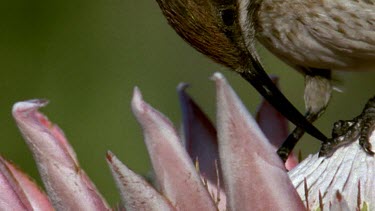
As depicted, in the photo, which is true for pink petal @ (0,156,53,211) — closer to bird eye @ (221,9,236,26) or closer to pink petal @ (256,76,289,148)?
pink petal @ (256,76,289,148)

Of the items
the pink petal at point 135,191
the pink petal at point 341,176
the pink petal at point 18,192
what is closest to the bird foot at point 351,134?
the pink petal at point 341,176

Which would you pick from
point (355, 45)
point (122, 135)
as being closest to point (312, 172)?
point (355, 45)

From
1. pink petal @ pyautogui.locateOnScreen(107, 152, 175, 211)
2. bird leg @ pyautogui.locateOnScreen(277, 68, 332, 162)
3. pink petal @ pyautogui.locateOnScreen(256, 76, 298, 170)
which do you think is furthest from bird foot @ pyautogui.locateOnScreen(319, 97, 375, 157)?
bird leg @ pyautogui.locateOnScreen(277, 68, 332, 162)

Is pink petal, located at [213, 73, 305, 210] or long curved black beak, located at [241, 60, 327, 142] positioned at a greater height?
pink petal, located at [213, 73, 305, 210]

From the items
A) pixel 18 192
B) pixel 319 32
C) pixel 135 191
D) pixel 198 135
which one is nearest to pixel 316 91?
pixel 319 32

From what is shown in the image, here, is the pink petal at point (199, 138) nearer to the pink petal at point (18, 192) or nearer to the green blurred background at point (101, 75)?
the pink petal at point (18, 192)

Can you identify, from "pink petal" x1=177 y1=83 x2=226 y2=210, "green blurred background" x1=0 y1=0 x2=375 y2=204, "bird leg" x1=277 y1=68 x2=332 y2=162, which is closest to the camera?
"pink petal" x1=177 y1=83 x2=226 y2=210
